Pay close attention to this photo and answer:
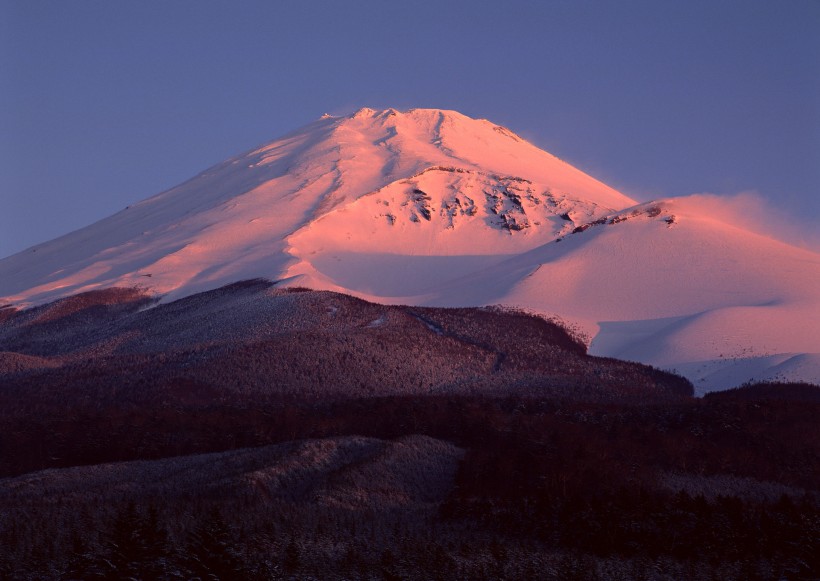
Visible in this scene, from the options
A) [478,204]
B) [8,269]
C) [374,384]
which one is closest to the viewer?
[374,384]

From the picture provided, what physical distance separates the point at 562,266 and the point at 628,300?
8.96m

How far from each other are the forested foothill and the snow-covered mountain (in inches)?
437

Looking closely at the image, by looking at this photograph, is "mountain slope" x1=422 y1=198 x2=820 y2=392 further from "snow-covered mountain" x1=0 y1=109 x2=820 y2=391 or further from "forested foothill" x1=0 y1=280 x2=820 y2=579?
"forested foothill" x1=0 y1=280 x2=820 y2=579

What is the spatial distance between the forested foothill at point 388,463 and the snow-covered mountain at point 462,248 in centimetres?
1109

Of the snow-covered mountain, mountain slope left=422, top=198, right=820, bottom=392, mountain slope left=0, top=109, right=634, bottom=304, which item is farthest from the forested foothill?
mountain slope left=0, top=109, right=634, bottom=304

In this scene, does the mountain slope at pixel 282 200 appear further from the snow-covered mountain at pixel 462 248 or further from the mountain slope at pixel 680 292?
the mountain slope at pixel 680 292

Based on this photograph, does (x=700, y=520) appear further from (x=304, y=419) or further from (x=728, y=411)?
(x=304, y=419)

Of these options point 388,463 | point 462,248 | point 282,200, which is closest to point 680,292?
point 462,248

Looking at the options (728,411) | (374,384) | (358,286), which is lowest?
(728,411)

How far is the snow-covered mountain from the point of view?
77000 mm

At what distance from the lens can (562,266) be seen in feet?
309

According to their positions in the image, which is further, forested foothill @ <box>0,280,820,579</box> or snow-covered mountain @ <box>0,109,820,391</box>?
snow-covered mountain @ <box>0,109,820,391</box>

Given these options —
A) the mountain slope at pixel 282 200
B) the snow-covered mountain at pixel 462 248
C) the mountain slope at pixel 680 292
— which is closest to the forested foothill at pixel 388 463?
the mountain slope at pixel 680 292

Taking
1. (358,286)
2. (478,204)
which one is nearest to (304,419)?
(358,286)
